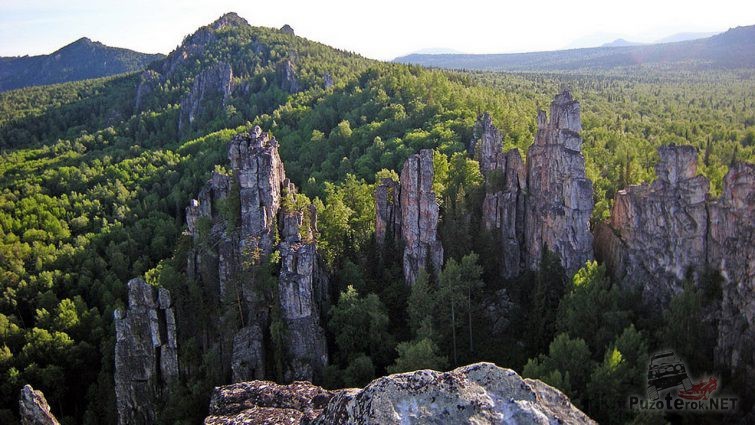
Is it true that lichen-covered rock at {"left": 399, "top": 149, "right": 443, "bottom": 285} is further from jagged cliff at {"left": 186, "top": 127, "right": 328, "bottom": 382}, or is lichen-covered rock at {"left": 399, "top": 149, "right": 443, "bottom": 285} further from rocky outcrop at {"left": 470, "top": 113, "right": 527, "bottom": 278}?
jagged cliff at {"left": 186, "top": 127, "right": 328, "bottom": 382}

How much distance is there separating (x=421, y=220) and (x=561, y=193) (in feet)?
38.7

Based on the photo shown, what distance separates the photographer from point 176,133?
463 feet

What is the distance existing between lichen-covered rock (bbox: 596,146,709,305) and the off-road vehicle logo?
27.7ft

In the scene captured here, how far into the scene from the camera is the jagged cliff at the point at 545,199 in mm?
46312

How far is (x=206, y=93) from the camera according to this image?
148000 mm

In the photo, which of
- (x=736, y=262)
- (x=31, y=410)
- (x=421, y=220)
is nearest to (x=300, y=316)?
(x=421, y=220)

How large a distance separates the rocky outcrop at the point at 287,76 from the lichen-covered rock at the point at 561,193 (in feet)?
319

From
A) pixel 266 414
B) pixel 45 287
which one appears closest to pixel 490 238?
pixel 266 414

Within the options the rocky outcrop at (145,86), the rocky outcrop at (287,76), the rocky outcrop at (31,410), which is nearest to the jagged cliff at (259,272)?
the rocky outcrop at (31,410)

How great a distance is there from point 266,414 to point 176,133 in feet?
436

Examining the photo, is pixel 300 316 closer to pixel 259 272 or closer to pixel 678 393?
pixel 259 272

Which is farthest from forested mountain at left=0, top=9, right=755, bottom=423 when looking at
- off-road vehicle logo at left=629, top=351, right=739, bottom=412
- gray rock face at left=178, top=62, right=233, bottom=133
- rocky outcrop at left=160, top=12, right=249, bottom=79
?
rocky outcrop at left=160, top=12, right=249, bottom=79

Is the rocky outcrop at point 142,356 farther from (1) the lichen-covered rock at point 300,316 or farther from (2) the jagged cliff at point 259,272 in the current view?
(1) the lichen-covered rock at point 300,316

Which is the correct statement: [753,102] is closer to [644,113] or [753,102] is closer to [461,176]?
[644,113]
